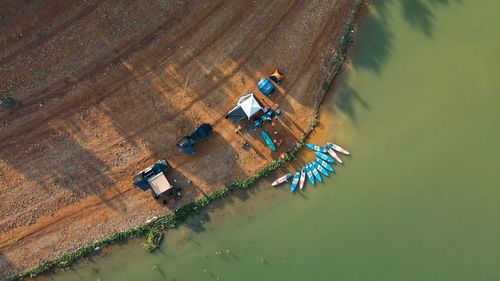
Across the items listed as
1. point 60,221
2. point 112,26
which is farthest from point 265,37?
point 60,221

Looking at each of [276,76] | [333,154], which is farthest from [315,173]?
[276,76]

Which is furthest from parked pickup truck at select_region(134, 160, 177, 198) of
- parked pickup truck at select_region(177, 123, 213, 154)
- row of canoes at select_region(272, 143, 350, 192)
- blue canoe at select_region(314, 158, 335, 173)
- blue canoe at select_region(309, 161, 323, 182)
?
blue canoe at select_region(314, 158, 335, 173)

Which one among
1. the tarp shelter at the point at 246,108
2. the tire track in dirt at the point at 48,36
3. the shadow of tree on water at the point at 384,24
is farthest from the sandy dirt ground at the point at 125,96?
the shadow of tree on water at the point at 384,24

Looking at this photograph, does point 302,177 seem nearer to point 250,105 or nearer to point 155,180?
point 250,105

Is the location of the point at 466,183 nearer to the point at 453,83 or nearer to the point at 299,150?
the point at 453,83

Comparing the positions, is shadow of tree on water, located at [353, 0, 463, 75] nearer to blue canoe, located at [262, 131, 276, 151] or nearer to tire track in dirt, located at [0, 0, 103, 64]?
blue canoe, located at [262, 131, 276, 151]

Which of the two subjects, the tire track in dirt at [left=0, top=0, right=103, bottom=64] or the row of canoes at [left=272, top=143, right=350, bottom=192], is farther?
the row of canoes at [left=272, top=143, right=350, bottom=192]
